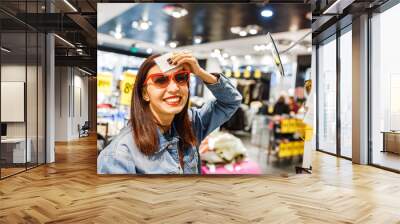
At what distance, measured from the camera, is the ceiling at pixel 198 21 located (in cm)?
550

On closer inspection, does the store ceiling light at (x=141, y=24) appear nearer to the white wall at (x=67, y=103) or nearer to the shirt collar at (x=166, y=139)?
the shirt collar at (x=166, y=139)

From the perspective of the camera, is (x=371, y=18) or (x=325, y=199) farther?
(x=371, y=18)

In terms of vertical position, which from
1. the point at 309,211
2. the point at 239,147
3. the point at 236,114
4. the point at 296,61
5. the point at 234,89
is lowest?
the point at 309,211

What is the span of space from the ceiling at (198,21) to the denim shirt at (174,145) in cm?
72

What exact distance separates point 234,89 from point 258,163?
1172 mm

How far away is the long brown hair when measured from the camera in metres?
5.41

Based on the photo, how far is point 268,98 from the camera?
5.65 metres

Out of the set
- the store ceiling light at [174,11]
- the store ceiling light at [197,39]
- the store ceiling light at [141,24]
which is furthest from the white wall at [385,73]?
the store ceiling light at [141,24]

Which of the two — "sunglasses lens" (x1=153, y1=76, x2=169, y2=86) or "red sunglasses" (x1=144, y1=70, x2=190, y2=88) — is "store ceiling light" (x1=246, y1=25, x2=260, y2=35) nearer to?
"red sunglasses" (x1=144, y1=70, x2=190, y2=88)

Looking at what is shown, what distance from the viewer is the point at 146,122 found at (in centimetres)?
547

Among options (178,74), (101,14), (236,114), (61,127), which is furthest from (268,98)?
(61,127)

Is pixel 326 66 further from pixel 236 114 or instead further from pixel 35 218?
pixel 35 218

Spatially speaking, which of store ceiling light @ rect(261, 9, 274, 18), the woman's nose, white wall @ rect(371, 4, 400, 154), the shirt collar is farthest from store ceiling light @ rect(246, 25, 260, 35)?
white wall @ rect(371, 4, 400, 154)

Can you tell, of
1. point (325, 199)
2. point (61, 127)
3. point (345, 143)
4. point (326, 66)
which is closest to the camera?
point (325, 199)
